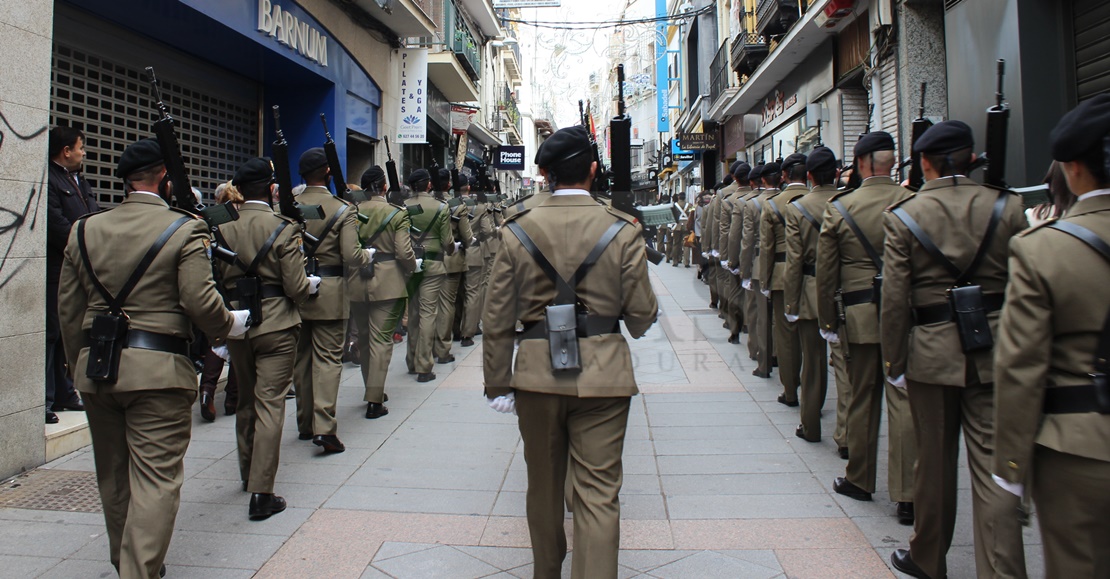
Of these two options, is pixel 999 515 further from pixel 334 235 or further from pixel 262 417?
pixel 334 235

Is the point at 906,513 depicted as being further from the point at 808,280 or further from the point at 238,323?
the point at 238,323

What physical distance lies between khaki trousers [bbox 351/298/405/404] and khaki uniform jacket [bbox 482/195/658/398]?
11.1ft

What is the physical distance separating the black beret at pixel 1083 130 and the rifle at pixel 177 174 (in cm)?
348

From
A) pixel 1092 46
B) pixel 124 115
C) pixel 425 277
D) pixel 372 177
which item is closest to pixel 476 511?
pixel 372 177

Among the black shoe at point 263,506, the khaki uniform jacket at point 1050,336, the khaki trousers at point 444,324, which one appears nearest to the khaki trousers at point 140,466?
the black shoe at point 263,506

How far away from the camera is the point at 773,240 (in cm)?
634

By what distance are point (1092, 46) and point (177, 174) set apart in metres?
7.34

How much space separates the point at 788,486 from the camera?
443 cm

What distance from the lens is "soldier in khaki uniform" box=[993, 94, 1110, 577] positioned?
2.03 m

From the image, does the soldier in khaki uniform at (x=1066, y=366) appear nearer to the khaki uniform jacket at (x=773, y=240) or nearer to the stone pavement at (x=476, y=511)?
the stone pavement at (x=476, y=511)

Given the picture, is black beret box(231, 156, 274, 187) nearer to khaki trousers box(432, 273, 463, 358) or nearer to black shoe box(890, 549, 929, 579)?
black shoe box(890, 549, 929, 579)

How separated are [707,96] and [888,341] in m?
22.9

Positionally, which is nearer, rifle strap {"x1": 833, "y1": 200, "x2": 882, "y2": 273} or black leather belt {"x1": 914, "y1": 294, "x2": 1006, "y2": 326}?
black leather belt {"x1": 914, "y1": 294, "x2": 1006, "y2": 326}

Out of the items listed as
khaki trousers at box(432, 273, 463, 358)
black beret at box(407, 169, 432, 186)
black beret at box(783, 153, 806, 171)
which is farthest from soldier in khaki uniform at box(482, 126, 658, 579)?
khaki trousers at box(432, 273, 463, 358)
